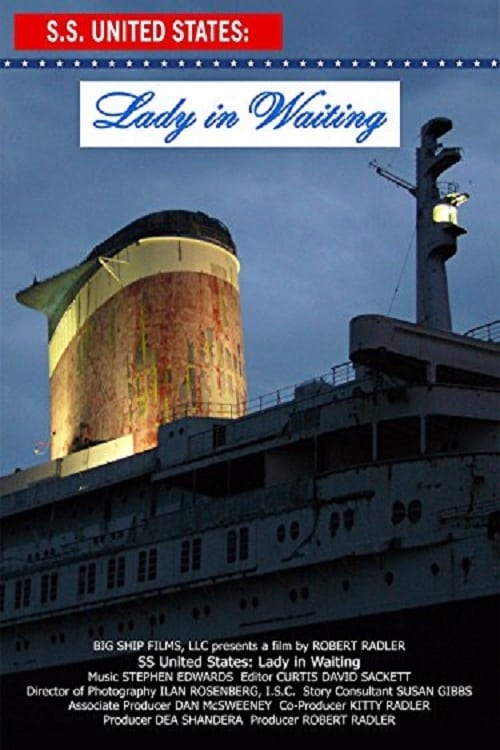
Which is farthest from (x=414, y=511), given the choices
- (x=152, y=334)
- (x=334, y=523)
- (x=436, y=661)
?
(x=152, y=334)

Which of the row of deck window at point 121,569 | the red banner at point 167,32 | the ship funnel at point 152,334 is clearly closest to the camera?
the red banner at point 167,32

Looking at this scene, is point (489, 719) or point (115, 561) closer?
point (489, 719)

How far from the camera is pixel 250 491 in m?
31.6

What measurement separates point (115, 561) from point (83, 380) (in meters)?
13.3

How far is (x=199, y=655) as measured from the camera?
1158 inches

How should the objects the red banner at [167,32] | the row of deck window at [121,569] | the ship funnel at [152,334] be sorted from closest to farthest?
the red banner at [167,32] < the row of deck window at [121,569] < the ship funnel at [152,334]

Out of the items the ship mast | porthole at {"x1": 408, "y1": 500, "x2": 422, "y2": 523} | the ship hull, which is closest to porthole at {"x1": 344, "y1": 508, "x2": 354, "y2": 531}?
porthole at {"x1": 408, "y1": 500, "x2": 422, "y2": 523}

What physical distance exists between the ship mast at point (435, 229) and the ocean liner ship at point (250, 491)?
0.17 feet

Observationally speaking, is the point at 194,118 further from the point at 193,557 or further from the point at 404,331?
the point at 193,557

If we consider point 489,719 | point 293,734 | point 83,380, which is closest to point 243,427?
point 293,734

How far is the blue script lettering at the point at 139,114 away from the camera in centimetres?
2331

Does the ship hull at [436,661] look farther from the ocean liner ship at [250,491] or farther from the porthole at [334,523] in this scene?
the porthole at [334,523]

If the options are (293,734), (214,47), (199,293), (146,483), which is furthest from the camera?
(199,293)

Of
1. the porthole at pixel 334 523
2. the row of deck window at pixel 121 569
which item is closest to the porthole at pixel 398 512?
the porthole at pixel 334 523
